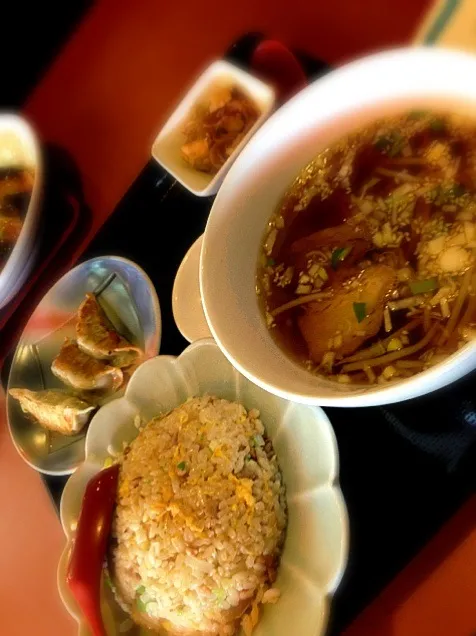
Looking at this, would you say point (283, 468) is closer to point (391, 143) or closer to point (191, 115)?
point (391, 143)

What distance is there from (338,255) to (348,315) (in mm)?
124

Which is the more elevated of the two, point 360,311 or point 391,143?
point 391,143

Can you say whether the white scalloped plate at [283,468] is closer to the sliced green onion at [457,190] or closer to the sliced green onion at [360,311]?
the sliced green onion at [360,311]

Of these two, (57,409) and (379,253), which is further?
(57,409)

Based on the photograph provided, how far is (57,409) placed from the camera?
1.59 metres

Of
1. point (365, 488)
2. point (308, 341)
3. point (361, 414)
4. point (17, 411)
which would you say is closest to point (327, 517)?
A: point (365, 488)

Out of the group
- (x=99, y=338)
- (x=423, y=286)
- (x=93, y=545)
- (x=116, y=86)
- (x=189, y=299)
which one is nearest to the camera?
(x=423, y=286)

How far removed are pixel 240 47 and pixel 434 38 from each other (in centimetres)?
58

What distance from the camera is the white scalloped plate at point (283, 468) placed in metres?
1.12

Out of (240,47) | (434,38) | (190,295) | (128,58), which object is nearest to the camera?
(434,38)

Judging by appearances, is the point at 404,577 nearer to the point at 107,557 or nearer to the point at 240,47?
the point at 107,557

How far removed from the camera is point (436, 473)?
1.08 meters

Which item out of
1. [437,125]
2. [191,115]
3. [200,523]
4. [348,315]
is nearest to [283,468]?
[200,523]

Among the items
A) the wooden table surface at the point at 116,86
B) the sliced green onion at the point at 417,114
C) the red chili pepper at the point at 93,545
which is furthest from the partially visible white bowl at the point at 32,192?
the sliced green onion at the point at 417,114
